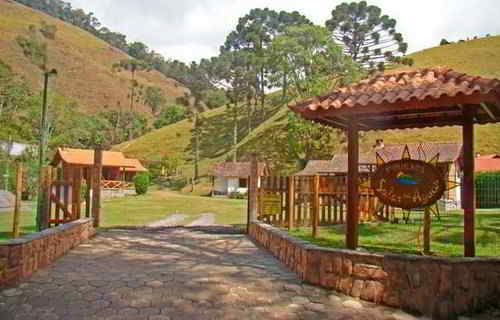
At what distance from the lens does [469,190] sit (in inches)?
214

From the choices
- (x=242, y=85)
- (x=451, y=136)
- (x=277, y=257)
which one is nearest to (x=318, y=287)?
(x=277, y=257)

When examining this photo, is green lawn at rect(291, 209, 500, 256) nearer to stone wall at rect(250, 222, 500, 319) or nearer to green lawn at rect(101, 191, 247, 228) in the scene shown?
stone wall at rect(250, 222, 500, 319)

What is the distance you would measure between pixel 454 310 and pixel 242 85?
54.3 metres

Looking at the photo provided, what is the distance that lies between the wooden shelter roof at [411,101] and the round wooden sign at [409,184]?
77cm

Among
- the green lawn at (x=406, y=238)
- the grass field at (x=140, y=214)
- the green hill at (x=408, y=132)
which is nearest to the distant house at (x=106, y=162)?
the green hill at (x=408, y=132)

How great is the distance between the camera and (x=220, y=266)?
654 centimetres

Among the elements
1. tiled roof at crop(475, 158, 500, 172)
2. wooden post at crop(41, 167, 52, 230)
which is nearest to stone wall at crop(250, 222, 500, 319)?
wooden post at crop(41, 167, 52, 230)

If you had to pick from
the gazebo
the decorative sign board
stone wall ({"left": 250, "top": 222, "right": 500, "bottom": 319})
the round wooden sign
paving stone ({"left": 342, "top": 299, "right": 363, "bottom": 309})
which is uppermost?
the gazebo

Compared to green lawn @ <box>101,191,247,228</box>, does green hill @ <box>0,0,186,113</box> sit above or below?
above

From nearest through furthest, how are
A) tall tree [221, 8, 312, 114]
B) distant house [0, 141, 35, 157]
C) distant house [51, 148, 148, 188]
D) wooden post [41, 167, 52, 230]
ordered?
wooden post [41, 167, 52, 230]
distant house [0, 141, 35, 157]
distant house [51, 148, 148, 188]
tall tree [221, 8, 312, 114]

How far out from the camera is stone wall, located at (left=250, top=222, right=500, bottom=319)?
4.76 meters

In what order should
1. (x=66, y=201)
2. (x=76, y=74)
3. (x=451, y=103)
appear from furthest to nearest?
(x=76, y=74) → (x=66, y=201) → (x=451, y=103)

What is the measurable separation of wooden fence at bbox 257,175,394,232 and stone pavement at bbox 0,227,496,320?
311cm

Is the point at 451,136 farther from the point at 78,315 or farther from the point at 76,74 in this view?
the point at 76,74
